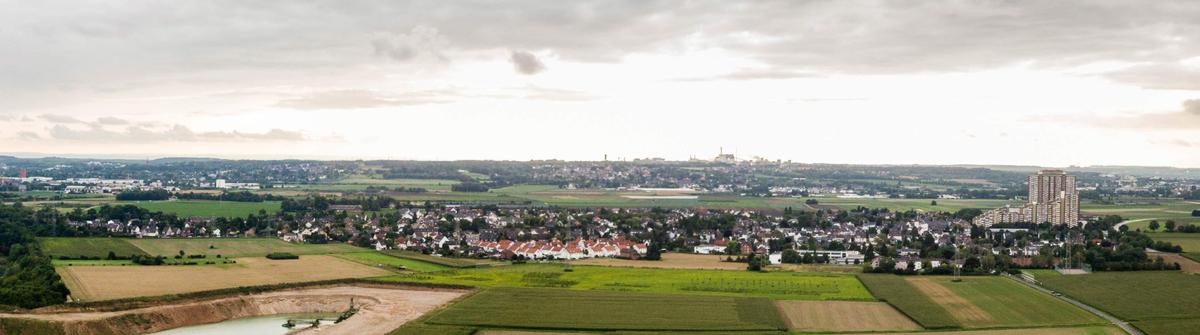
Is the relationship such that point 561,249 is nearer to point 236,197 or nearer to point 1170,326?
point 1170,326

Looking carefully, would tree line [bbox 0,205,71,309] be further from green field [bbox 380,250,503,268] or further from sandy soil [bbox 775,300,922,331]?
sandy soil [bbox 775,300,922,331]

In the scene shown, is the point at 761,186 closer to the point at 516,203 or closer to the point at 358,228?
the point at 516,203

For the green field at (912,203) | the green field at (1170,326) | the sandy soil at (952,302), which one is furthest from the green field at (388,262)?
the green field at (912,203)

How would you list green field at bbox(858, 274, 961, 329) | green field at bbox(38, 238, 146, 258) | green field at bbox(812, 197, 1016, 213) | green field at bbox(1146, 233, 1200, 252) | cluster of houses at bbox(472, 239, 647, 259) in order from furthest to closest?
1. green field at bbox(812, 197, 1016, 213)
2. cluster of houses at bbox(472, 239, 647, 259)
3. green field at bbox(1146, 233, 1200, 252)
4. green field at bbox(38, 238, 146, 258)
5. green field at bbox(858, 274, 961, 329)

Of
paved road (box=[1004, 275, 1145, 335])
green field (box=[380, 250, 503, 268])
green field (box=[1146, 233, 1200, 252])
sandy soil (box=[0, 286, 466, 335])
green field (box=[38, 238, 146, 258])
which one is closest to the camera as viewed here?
sandy soil (box=[0, 286, 466, 335])

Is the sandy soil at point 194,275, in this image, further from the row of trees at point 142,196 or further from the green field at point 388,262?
the row of trees at point 142,196

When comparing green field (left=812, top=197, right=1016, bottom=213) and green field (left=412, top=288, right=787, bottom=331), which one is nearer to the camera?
green field (left=412, top=288, right=787, bottom=331)

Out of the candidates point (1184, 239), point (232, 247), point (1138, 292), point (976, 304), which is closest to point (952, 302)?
point (976, 304)

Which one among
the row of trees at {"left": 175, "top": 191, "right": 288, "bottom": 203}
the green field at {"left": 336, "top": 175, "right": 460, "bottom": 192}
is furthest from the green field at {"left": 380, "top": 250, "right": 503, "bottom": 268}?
the green field at {"left": 336, "top": 175, "right": 460, "bottom": 192}
